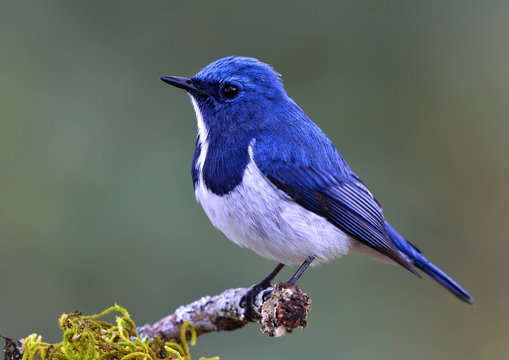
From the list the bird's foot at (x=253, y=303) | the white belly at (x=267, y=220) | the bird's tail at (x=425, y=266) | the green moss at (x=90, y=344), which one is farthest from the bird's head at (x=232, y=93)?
the green moss at (x=90, y=344)

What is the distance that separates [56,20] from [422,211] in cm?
374

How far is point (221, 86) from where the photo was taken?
3.84 meters

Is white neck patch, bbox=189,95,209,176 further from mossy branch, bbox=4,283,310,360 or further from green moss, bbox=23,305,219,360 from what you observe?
green moss, bbox=23,305,219,360

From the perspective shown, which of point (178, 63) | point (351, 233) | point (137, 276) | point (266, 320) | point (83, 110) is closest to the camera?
point (266, 320)

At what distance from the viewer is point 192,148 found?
5.49 meters

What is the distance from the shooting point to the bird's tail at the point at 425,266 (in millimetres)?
4152

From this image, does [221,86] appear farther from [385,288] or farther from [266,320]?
[385,288]

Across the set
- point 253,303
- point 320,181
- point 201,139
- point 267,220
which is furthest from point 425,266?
point 201,139

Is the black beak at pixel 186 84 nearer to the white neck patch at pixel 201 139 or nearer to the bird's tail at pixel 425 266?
the white neck patch at pixel 201 139

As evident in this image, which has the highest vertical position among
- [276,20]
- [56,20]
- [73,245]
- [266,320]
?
[56,20]

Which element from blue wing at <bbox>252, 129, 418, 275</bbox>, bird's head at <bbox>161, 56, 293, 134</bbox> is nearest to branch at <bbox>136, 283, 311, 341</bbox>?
blue wing at <bbox>252, 129, 418, 275</bbox>

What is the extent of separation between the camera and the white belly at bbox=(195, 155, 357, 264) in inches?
138

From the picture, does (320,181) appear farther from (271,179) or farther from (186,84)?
(186,84)

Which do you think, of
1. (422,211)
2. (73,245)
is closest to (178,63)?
(73,245)
